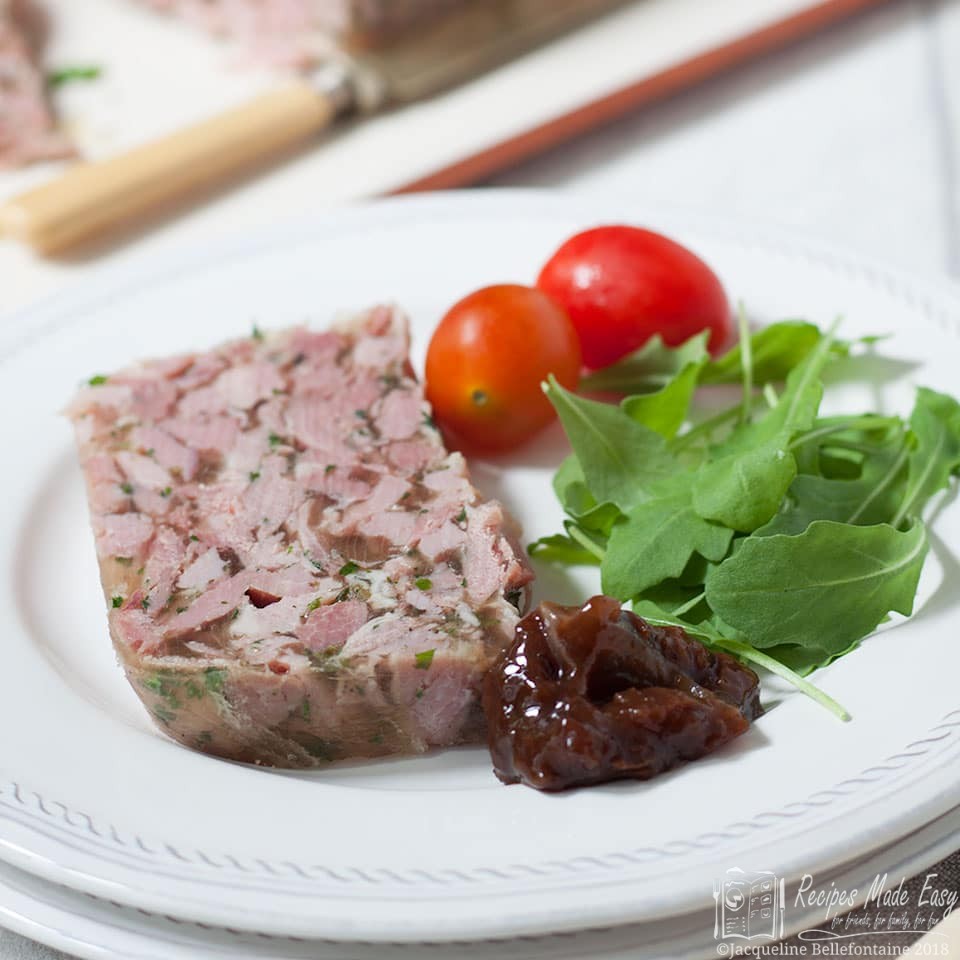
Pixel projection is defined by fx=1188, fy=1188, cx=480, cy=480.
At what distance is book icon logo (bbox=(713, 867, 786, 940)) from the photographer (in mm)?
1877

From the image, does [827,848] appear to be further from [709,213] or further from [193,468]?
[709,213]

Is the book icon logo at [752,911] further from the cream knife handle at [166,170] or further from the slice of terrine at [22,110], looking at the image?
the slice of terrine at [22,110]

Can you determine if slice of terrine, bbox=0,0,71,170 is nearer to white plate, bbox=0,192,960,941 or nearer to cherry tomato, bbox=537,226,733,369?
white plate, bbox=0,192,960,941


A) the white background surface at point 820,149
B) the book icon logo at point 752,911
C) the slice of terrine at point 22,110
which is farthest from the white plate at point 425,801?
the slice of terrine at point 22,110

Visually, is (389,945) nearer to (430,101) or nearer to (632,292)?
(632,292)

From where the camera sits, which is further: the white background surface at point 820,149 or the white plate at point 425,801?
the white background surface at point 820,149

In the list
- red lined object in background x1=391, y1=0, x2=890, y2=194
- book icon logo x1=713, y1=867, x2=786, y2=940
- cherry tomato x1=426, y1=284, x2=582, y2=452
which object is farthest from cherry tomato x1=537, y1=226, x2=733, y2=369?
book icon logo x1=713, y1=867, x2=786, y2=940

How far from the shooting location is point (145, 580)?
2.55 m

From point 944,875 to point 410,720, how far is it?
1033 mm

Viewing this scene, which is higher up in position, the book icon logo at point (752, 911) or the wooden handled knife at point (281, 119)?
the wooden handled knife at point (281, 119)

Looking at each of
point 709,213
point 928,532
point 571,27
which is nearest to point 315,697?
point 928,532

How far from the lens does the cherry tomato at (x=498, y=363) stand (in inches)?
123

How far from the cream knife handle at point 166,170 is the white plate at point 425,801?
1.41 meters

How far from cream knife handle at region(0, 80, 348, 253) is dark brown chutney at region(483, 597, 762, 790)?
2.87m
